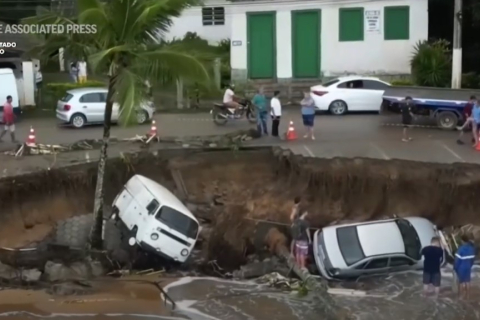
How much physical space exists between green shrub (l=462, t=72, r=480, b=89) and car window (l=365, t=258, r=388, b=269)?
15.5 meters

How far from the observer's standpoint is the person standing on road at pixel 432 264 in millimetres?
19984

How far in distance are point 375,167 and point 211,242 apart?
5.39 metres

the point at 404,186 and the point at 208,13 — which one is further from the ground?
the point at 208,13

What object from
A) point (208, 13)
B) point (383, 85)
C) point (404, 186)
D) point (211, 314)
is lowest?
point (211, 314)

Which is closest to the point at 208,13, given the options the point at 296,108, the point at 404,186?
the point at 296,108

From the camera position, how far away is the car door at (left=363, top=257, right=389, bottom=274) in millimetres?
21734

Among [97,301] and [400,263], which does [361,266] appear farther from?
[97,301]

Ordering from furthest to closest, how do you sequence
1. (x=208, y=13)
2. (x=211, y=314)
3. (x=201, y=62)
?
(x=208, y=13) → (x=201, y=62) → (x=211, y=314)

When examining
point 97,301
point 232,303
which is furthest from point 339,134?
point 97,301

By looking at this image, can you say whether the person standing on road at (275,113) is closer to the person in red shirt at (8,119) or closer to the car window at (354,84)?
the car window at (354,84)

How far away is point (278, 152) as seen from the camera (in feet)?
90.3

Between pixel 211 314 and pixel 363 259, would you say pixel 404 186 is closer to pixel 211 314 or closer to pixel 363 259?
pixel 363 259

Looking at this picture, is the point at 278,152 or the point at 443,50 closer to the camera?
the point at 278,152

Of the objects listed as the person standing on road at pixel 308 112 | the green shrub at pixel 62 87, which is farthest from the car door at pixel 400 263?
the green shrub at pixel 62 87
